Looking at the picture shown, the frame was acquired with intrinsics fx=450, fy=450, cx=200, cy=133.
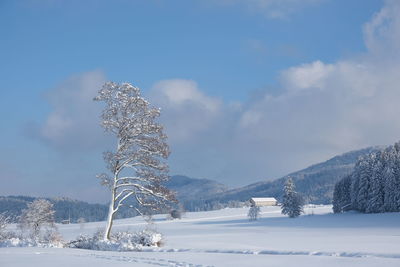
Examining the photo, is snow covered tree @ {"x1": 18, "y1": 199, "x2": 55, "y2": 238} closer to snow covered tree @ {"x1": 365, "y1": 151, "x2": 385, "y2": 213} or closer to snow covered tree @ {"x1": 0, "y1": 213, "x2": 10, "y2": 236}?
snow covered tree @ {"x1": 0, "y1": 213, "x2": 10, "y2": 236}

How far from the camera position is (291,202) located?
96438 millimetres

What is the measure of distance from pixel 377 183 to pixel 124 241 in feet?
198

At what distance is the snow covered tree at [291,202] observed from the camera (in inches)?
3738

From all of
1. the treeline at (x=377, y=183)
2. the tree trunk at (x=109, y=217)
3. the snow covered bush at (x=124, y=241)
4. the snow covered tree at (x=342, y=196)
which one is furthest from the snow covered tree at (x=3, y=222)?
the snow covered tree at (x=342, y=196)

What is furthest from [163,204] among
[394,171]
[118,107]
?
[394,171]

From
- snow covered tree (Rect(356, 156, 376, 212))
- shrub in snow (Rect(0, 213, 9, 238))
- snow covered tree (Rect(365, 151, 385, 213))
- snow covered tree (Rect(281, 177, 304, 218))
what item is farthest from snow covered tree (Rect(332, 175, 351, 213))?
shrub in snow (Rect(0, 213, 9, 238))

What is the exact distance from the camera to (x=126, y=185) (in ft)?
85.7

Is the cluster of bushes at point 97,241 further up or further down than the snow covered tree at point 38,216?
further down

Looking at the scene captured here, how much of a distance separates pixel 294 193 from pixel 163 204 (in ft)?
250

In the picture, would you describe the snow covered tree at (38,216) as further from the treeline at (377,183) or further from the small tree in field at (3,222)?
the treeline at (377,183)

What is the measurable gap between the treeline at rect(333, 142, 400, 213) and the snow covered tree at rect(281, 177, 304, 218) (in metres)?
10.8

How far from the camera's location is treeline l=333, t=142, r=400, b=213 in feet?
238

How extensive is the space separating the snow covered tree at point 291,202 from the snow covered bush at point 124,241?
71854 mm

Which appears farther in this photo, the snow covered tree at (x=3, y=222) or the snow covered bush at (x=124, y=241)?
the snow covered tree at (x=3, y=222)
